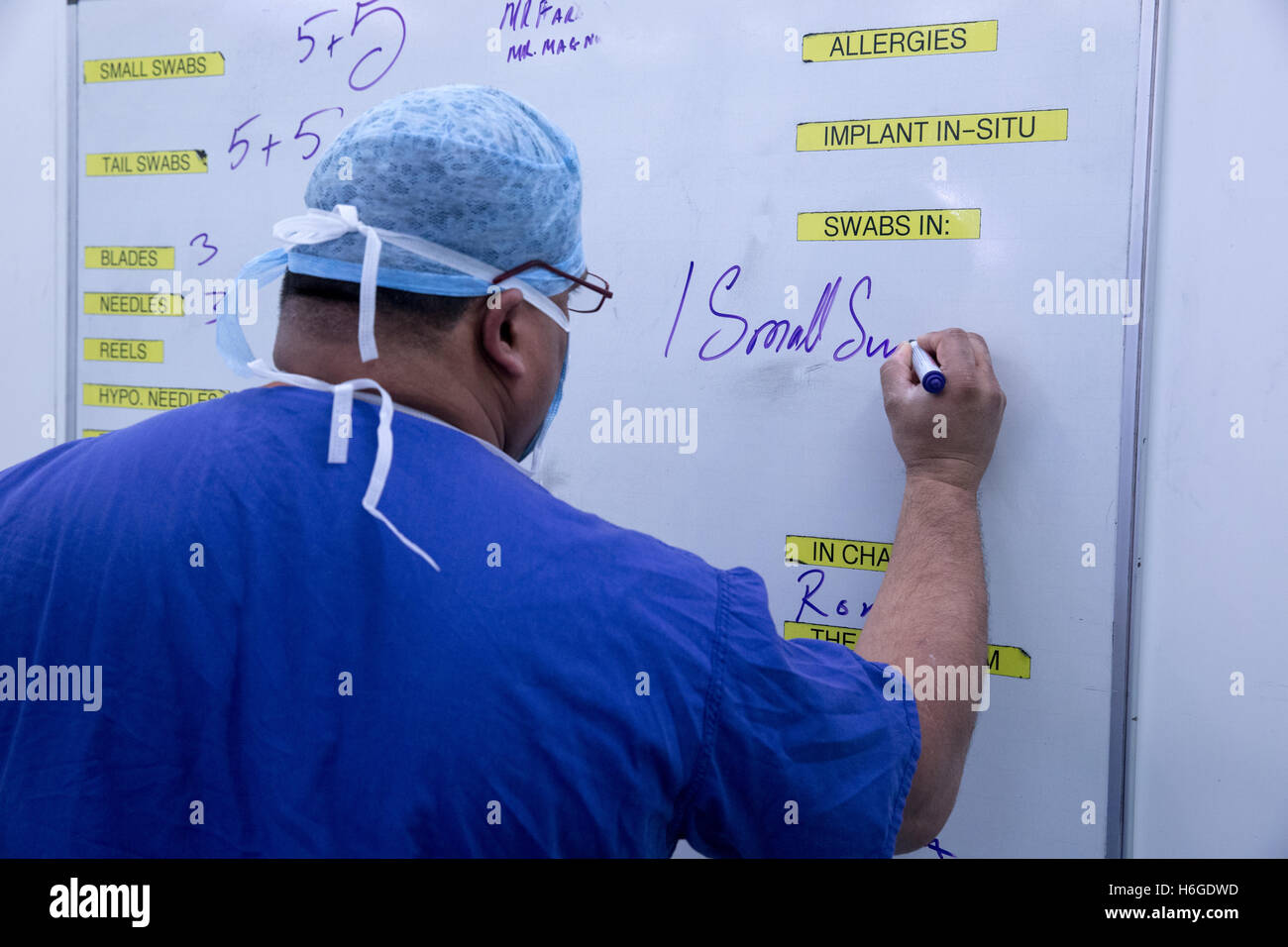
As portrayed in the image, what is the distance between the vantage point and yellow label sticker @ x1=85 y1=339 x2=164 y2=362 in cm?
138

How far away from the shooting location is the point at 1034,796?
101 centimetres

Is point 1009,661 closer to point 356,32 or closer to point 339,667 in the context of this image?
point 339,667

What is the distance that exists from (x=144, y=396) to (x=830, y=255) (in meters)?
1.04

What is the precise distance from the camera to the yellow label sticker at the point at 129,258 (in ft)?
4.49

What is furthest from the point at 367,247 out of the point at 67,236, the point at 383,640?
the point at 67,236

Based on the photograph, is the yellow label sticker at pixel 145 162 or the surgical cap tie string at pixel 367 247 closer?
the surgical cap tie string at pixel 367 247

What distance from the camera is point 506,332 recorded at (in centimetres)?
79

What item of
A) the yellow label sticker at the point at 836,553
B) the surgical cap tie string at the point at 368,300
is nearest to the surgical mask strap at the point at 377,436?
the surgical cap tie string at the point at 368,300

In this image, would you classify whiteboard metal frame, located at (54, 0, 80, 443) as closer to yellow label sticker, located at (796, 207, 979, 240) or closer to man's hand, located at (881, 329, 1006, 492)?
yellow label sticker, located at (796, 207, 979, 240)

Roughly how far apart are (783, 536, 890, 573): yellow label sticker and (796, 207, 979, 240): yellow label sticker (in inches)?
13.6

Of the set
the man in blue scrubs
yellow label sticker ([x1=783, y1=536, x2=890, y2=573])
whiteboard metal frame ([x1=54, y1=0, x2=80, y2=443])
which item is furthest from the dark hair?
whiteboard metal frame ([x1=54, y1=0, x2=80, y2=443])

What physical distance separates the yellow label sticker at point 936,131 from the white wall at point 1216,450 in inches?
4.2

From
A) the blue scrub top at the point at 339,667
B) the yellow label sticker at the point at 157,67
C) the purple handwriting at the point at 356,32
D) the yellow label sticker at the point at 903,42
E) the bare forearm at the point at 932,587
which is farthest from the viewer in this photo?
the yellow label sticker at the point at 157,67

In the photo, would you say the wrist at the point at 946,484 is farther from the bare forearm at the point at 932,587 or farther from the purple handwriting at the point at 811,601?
the purple handwriting at the point at 811,601
